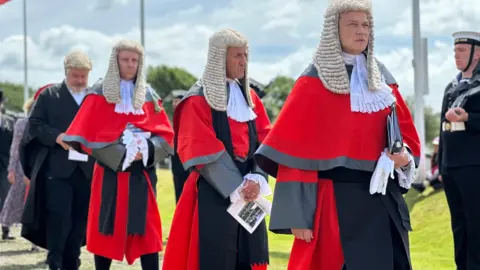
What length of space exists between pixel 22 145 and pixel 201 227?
373cm

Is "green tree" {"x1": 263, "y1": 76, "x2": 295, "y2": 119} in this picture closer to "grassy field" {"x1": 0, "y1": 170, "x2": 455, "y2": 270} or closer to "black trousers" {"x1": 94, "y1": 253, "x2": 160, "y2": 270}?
"grassy field" {"x1": 0, "y1": 170, "x2": 455, "y2": 270}

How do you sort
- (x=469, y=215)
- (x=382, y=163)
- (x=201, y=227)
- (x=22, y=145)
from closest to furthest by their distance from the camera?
(x=382, y=163) → (x=201, y=227) → (x=469, y=215) → (x=22, y=145)

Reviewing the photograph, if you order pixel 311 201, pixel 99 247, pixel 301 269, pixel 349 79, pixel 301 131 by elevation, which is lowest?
pixel 99 247

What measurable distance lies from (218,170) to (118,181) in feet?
5.55

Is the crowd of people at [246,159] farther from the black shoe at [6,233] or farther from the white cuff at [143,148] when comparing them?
the black shoe at [6,233]

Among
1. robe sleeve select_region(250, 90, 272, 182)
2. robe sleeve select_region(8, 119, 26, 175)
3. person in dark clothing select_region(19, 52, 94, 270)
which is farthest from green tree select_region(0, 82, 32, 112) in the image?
robe sleeve select_region(250, 90, 272, 182)

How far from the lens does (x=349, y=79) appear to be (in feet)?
15.8

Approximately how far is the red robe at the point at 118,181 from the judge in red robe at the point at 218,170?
3.79 ft

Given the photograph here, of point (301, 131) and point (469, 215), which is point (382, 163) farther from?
point (469, 215)

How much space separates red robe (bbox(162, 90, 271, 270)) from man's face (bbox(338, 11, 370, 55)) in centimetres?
165

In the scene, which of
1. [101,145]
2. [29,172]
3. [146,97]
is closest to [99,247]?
[101,145]

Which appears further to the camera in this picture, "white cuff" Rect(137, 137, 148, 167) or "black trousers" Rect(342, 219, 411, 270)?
"white cuff" Rect(137, 137, 148, 167)

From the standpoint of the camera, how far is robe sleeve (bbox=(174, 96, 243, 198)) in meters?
6.11

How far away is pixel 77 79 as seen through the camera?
8781mm
